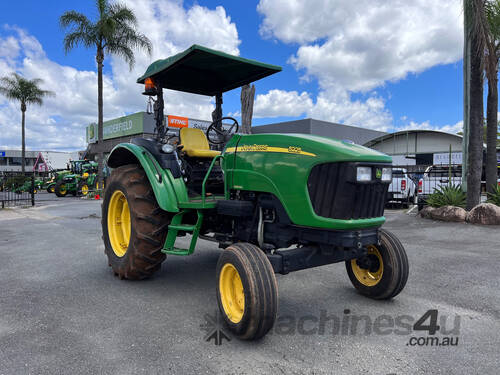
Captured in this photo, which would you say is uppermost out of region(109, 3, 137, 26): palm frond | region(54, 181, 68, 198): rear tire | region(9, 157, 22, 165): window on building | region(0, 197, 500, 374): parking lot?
region(109, 3, 137, 26): palm frond

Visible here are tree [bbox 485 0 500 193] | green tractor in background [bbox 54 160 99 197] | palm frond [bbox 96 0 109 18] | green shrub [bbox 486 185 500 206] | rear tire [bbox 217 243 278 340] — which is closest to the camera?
rear tire [bbox 217 243 278 340]

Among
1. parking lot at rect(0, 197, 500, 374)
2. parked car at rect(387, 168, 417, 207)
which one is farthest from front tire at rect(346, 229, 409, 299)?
parked car at rect(387, 168, 417, 207)

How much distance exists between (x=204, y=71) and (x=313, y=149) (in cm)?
236

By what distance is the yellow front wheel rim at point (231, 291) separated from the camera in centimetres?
304

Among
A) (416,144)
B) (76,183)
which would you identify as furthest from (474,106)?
(416,144)

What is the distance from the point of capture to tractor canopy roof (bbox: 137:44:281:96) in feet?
13.3

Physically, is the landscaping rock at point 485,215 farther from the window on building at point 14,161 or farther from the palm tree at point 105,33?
the window on building at point 14,161

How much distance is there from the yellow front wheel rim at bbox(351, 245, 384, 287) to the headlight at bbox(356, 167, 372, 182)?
1103mm

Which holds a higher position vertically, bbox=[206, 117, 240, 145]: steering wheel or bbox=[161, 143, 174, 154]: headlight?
bbox=[206, 117, 240, 145]: steering wheel

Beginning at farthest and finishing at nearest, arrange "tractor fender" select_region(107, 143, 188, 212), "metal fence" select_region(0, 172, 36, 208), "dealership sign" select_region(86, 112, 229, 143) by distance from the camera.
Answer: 1. "dealership sign" select_region(86, 112, 229, 143)
2. "metal fence" select_region(0, 172, 36, 208)
3. "tractor fender" select_region(107, 143, 188, 212)

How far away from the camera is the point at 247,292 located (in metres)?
2.78

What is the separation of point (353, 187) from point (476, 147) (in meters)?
8.30

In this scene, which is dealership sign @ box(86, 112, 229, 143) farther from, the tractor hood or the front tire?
the tractor hood

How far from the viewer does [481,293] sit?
3984 mm
